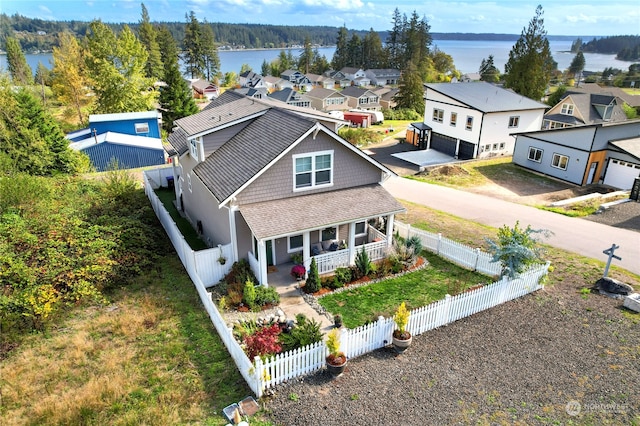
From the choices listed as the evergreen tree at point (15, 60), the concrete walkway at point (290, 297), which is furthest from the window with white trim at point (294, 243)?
the evergreen tree at point (15, 60)

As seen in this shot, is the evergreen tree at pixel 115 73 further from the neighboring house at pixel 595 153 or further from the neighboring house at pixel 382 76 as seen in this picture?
the neighboring house at pixel 382 76

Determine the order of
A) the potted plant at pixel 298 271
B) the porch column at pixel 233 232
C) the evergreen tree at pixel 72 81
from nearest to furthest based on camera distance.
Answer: the porch column at pixel 233 232
the potted plant at pixel 298 271
the evergreen tree at pixel 72 81

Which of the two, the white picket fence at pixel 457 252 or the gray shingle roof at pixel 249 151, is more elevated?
the gray shingle roof at pixel 249 151

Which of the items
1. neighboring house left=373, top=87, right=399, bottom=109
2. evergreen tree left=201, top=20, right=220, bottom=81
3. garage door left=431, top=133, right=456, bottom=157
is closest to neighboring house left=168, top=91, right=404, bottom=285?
garage door left=431, top=133, right=456, bottom=157


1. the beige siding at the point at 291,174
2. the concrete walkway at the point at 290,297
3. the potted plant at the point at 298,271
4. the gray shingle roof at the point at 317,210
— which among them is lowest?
the concrete walkway at the point at 290,297

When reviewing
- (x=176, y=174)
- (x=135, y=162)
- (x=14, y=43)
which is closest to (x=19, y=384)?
(x=176, y=174)

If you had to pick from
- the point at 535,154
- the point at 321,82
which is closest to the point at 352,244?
the point at 535,154

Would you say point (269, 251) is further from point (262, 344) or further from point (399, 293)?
point (262, 344)

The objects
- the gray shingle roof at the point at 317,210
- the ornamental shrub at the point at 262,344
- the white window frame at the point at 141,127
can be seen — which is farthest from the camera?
the white window frame at the point at 141,127
